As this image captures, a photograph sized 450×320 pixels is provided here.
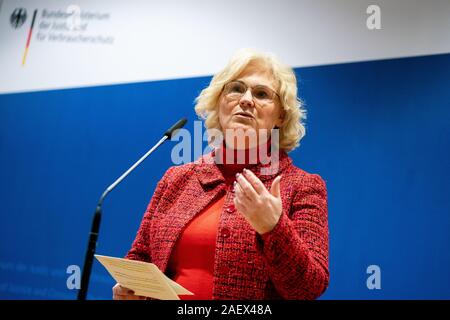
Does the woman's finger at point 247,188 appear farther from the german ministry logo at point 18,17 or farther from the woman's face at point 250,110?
the german ministry logo at point 18,17

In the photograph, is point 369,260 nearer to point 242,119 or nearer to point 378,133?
point 378,133

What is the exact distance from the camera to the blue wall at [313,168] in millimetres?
1838

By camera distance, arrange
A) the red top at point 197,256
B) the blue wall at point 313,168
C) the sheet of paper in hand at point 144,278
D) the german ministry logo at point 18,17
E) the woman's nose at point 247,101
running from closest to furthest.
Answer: the sheet of paper in hand at point 144,278 → the red top at point 197,256 → the woman's nose at point 247,101 → the blue wall at point 313,168 → the german ministry logo at point 18,17

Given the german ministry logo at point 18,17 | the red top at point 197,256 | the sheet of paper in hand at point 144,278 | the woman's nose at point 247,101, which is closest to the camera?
the sheet of paper in hand at point 144,278

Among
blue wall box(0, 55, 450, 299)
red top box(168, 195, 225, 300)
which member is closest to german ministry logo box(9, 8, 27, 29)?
blue wall box(0, 55, 450, 299)

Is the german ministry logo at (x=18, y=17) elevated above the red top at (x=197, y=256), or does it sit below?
above

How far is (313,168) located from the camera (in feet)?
6.75

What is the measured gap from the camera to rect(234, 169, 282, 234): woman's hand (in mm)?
973

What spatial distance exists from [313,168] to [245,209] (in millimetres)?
1135

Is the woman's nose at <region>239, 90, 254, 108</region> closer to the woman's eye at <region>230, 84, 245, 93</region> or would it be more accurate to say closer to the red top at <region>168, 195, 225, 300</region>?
the woman's eye at <region>230, 84, 245, 93</region>

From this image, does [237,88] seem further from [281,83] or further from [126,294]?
[126,294]

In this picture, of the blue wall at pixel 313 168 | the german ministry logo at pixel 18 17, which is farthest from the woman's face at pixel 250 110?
the german ministry logo at pixel 18 17

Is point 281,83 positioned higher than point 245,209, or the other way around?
point 281,83

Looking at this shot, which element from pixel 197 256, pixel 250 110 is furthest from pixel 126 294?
pixel 250 110
